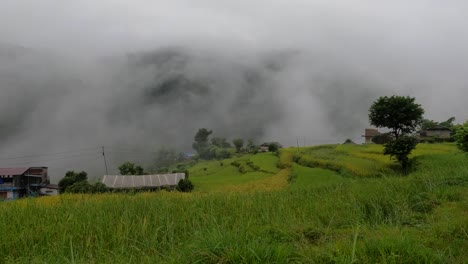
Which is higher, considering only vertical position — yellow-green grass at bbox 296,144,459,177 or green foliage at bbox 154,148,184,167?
green foliage at bbox 154,148,184,167

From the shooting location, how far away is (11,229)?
5.16 m

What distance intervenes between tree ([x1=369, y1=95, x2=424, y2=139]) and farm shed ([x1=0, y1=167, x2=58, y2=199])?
123 ft

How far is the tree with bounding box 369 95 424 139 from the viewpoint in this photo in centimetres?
2953

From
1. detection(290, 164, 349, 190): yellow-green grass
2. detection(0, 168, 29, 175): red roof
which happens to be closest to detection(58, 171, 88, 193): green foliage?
detection(0, 168, 29, 175): red roof

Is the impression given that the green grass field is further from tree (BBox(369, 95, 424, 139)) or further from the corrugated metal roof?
the corrugated metal roof

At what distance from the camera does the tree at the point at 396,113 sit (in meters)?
29.5

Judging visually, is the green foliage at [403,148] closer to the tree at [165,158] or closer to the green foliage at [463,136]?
the green foliage at [463,136]

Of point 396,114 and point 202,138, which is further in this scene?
point 202,138

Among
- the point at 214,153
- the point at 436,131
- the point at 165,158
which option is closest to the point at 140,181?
the point at 214,153

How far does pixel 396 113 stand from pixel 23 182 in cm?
4341

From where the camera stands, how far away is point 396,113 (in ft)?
97.5

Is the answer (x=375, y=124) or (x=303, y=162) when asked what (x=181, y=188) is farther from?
(x=375, y=124)

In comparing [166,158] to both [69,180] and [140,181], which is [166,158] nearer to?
[69,180]

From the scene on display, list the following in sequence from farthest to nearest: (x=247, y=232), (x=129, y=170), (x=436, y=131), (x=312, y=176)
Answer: (x=436, y=131)
(x=129, y=170)
(x=312, y=176)
(x=247, y=232)
